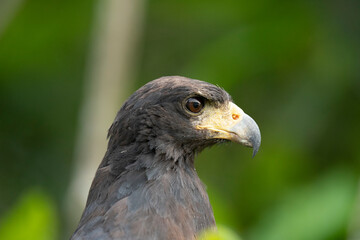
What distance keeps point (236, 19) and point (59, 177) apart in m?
2.52

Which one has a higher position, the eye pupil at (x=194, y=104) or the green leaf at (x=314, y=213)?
the eye pupil at (x=194, y=104)

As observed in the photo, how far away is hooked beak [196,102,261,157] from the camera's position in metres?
4.93

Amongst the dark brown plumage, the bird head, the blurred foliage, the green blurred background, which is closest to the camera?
the dark brown plumage

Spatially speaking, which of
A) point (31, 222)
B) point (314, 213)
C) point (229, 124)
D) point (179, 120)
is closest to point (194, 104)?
point (179, 120)

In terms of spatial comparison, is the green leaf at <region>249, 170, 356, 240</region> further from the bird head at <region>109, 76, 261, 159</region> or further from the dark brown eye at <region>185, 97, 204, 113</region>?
the dark brown eye at <region>185, 97, 204, 113</region>

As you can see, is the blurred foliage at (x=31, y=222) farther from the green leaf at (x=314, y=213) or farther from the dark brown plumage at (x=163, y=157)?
the green leaf at (x=314, y=213)

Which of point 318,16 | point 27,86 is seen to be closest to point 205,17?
point 318,16

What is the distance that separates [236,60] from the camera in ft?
28.2

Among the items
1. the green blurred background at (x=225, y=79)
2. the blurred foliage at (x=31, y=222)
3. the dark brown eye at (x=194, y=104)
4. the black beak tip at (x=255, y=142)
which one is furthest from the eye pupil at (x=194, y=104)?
the green blurred background at (x=225, y=79)

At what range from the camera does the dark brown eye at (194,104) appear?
195 inches

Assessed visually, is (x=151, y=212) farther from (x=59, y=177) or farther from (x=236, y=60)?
(x=59, y=177)

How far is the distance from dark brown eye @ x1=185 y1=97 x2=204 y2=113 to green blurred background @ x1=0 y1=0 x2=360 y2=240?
2707 millimetres

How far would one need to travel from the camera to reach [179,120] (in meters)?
4.96

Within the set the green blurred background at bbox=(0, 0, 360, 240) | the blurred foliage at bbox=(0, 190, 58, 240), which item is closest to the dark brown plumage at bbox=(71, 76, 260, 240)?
the blurred foliage at bbox=(0, 190, 58, 240)
